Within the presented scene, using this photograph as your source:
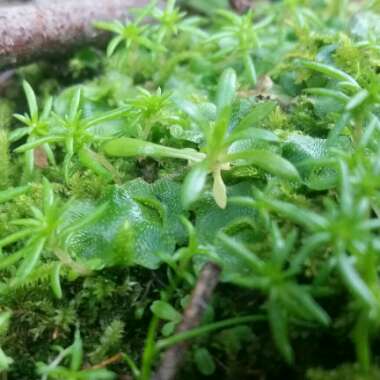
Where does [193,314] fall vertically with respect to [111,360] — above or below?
above

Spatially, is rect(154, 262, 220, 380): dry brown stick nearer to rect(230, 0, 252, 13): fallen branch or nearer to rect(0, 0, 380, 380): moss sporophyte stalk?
rect(0, 0, 380, 380): moss sporophyte stalk

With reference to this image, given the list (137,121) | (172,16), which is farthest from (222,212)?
(172,16)

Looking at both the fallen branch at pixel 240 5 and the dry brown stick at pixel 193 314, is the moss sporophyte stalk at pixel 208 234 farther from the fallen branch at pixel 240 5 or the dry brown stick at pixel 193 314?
the fallen branch at pixel 240 5

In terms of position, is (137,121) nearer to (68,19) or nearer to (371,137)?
(371,137)

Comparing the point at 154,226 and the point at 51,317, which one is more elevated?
the point at 154,226

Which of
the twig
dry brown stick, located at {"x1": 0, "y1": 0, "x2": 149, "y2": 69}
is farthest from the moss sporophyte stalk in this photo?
dry brown stick, located at {"x1": 0, "y1": 0, "x2": 149, "y2": 69}

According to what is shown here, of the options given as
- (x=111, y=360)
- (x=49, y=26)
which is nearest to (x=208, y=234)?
(x=111, y=360)

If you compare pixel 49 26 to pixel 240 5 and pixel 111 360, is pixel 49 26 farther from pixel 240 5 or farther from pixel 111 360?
pixel 111 360
